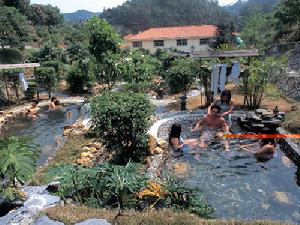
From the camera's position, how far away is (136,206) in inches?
245

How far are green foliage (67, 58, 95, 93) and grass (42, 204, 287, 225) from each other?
1815cm

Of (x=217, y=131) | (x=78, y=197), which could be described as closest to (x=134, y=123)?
(x=78, y=197)

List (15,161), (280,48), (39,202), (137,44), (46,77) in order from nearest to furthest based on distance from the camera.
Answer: (39,202)
(15,161)
(46,77)
(280,48)
(137,44)

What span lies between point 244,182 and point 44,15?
47108 millimetres

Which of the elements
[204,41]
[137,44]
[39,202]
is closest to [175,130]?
[39,202]

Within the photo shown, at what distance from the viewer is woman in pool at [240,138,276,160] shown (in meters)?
10.3

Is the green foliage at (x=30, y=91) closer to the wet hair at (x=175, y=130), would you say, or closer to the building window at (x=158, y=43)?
the wet hair at (x=175, y=130)

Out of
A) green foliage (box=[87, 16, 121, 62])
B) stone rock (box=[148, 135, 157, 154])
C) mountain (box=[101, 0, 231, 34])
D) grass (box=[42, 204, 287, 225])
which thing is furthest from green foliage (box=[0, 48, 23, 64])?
mountain (box=[101, 0, 231, 34])

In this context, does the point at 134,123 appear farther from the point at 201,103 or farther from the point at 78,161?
the point at 201,103

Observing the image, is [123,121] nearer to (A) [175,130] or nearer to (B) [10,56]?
(A) [175,130]

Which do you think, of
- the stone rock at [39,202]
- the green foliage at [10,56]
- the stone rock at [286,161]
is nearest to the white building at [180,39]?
the green foliage at [10,56]

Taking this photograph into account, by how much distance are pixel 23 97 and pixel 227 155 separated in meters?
15.8

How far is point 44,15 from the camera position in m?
49.4

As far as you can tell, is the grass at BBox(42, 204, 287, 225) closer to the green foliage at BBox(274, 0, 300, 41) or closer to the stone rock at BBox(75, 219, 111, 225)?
the stone rock at BBox(75, 219, 111, 225)
